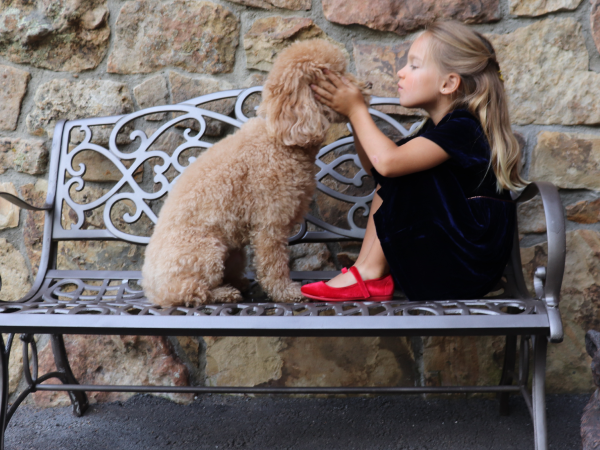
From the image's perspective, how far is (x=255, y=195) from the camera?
5.62 ft

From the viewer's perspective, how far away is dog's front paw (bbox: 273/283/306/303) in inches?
69.4

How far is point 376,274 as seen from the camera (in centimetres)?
186

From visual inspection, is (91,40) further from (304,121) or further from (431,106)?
(431,106)

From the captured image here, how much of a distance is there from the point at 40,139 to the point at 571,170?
2358mm

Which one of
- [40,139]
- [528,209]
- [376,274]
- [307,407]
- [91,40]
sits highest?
[91,40]

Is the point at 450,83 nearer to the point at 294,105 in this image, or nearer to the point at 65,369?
the point at 294,105

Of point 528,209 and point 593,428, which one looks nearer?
point 593,428

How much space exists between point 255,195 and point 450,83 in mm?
802

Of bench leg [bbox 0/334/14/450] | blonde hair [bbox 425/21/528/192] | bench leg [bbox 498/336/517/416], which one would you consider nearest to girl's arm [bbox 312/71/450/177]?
blonde hair [bbox 425/21/528/192]

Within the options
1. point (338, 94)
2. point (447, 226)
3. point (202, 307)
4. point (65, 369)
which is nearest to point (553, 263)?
point (447, 226)

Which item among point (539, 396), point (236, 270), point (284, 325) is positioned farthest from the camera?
point (236, 270)

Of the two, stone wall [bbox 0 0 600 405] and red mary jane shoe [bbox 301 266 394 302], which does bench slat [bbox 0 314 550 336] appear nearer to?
red mary jane shoe [bbox 301 266 394 302]

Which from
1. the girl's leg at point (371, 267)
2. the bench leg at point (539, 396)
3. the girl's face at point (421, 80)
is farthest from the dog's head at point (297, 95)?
the bench leg at point (539, 396)

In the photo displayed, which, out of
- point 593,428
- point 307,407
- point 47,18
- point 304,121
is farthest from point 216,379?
point 47,18
